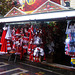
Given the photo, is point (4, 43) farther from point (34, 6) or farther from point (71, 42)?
point (34, 6)

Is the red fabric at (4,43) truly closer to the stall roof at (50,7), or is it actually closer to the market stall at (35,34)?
the market stall at (35,34)

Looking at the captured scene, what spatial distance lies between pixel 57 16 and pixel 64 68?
3097mm

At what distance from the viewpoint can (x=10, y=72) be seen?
242 inches

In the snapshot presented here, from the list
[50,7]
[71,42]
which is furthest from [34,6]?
[71,42]

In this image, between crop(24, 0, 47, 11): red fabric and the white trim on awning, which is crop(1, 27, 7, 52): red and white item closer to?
the white trim on awning

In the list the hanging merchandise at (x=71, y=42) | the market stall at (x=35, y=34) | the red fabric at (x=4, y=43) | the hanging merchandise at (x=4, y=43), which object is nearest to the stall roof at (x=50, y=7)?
the market stall at (x=35, y=34)

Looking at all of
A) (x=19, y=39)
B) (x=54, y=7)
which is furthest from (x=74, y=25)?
(x=19, y=39)

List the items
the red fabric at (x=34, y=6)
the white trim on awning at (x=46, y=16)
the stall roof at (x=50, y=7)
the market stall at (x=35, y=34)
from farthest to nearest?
the red fabric at (x=34, y=6), the market stall at (x=35, y=34), the stall roof at (x=50, y=7), the white trim on awning at (x=46, y=16)

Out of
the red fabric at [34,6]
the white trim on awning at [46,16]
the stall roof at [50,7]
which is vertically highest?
the red fabric at [34,6]

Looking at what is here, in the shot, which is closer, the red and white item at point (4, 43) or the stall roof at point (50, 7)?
the stall roof at point (50, 7)

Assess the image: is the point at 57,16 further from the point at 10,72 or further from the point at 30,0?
the point at 30,0

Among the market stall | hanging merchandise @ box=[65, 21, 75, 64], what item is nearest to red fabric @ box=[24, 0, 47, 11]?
the market stall

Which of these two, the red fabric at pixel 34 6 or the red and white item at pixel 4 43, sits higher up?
the red fabric at pixel 34 6

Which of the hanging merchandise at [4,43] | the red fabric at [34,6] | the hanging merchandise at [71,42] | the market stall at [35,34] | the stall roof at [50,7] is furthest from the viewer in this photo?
the red fabric at [34,6]
